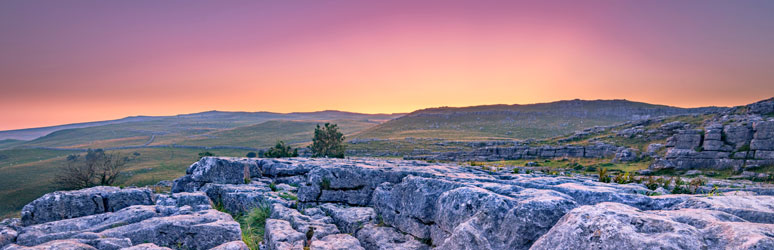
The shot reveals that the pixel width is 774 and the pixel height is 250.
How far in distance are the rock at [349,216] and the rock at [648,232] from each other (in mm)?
6580

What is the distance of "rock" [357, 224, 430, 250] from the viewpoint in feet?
29.6

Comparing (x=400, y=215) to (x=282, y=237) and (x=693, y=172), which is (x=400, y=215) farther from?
(x=693, y=172)

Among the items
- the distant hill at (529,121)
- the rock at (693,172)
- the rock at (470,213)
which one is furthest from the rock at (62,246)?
the distant hill at (529,121)

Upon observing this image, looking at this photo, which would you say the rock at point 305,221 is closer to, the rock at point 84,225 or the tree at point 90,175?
the rock at point 84,225

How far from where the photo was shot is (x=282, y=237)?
9.28m

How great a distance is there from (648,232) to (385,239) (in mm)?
6546

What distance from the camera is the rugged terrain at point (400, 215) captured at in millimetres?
4875

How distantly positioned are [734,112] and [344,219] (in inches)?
2874

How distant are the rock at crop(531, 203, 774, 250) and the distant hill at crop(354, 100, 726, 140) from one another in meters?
127

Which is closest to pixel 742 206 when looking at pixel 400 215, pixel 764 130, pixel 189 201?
pixel 400 215

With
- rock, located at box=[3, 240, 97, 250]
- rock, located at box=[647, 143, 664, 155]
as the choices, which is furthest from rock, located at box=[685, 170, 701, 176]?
rock, located at box=[3, 240, 97, 250]

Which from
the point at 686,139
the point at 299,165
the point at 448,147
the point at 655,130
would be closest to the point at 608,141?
the point at 655,130

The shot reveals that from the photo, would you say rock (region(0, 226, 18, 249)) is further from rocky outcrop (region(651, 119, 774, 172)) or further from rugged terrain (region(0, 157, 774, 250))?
rocky outcrop (region(651, 119, 774, 172))

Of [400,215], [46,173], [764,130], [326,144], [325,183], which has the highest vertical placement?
[764,130]
